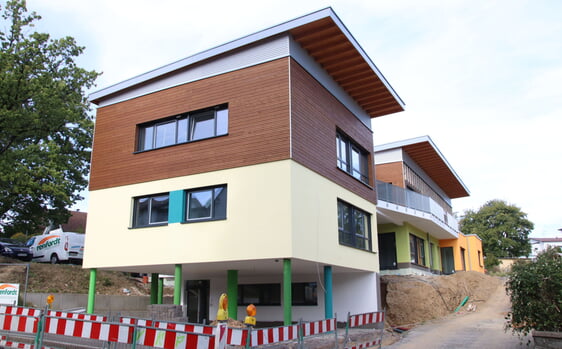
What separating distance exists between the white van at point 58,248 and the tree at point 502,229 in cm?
4586

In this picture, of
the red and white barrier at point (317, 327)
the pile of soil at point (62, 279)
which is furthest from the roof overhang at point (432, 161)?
the red and white barrier at point (317, 327)

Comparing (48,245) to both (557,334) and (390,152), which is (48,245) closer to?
(390,152)

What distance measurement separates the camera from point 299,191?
1455 centimetres

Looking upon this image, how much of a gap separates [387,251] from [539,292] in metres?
15.7

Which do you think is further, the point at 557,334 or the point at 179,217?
the point at 179,217

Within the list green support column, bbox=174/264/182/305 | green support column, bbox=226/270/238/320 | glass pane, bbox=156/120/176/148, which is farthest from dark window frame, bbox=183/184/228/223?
green support column, bbox=226/270/238/320

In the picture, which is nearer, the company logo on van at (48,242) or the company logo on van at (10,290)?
the company logo on van at (10,290)

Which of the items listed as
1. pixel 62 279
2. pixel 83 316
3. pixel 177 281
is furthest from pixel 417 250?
pixel 83 316

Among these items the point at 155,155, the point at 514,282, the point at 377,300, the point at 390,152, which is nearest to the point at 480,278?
the point at 390,152

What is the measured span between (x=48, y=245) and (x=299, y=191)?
20368 mm

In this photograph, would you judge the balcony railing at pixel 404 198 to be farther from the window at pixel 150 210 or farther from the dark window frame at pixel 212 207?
the window at pixel 150 210

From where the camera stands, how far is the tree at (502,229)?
59.1 metres

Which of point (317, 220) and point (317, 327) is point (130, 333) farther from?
point (317, 220)

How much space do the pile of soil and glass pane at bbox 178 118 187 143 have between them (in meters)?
10.3
